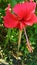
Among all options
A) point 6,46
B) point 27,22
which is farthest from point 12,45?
point 27,22

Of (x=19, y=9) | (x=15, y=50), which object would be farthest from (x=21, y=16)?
(x=15, y=50)

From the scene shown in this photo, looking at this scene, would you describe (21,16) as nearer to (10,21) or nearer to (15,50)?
(10,21)

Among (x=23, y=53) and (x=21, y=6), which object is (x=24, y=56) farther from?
(x=21, y=6)

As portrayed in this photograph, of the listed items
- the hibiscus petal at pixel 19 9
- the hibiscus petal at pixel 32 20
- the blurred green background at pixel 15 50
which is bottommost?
the blurred green background at pixel 15 50

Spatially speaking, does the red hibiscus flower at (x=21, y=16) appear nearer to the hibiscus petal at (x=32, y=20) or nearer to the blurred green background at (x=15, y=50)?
the hibiscus petal at (x=32, y=20)

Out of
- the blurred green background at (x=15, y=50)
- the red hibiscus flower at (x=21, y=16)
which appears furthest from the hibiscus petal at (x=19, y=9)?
the blurred green background at (x=15, y=50)

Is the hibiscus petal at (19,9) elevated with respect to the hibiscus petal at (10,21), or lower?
elevated

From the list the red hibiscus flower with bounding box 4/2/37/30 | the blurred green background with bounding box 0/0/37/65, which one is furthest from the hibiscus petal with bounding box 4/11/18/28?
the blurred green background with bounding box 0/0/37/65

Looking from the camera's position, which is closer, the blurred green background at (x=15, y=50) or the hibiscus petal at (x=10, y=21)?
the hibiscus petal at (x=10, y=21)
